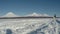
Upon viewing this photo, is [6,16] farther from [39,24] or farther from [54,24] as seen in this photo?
[54,24]

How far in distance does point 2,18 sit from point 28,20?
0.58m

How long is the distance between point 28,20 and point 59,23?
72 cm

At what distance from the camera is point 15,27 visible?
11.9 ft

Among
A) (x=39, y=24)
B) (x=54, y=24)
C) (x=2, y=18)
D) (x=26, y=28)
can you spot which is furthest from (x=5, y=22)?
(x=54, y=24)

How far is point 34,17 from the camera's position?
3.71 m

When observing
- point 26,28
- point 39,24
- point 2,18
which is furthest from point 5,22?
point 39,24

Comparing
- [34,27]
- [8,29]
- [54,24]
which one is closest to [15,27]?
[8,29]

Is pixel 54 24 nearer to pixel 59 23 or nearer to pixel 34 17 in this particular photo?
pixel 59 23

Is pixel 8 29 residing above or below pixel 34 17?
below

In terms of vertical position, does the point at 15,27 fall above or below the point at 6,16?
below


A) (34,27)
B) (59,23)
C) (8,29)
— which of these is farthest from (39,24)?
(8,29)

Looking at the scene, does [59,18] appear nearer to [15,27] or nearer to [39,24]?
[39,24]

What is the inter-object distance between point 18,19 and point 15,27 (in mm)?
197

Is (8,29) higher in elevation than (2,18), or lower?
lower
